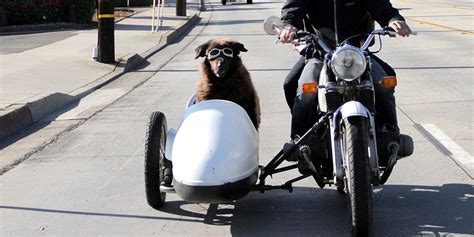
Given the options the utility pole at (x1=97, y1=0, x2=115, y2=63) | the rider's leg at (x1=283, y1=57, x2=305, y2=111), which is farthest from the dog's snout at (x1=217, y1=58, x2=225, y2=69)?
the utility pole at (x1=97, y1=0, x2=115, y2=63)

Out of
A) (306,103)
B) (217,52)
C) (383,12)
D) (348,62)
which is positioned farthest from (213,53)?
(383,12)

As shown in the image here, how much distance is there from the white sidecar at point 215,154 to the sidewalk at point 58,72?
15.2 ft

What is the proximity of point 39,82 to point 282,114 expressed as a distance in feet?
15.9

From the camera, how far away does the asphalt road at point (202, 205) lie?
16.6ft

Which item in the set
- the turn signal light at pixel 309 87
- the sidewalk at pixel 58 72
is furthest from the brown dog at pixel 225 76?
the sidewalk at pixel 58 72

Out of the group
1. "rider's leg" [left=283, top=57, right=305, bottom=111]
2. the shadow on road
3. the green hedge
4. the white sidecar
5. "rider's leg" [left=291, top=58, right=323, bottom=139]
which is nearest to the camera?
the white sidecar

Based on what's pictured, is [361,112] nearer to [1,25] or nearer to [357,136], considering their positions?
[357,136]

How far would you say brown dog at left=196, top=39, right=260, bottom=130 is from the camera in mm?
5148

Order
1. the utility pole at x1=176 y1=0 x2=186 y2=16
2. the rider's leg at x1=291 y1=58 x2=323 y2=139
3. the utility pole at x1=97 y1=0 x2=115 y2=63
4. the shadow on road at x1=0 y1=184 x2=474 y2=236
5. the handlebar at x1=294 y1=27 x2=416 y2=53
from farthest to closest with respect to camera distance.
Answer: the utility pole at x1=176 y1=0 x2=186 y2=16
the utility pole at x1=97 y1=0 x2=115 y2=63
the rider's leg at x1=291 y1=58 x2=323 y2=139
the shadow on road at x1=0 y1=184 x2=474 y2=236
the handlebar at x1=294 y1=27 x2=416 y2=53

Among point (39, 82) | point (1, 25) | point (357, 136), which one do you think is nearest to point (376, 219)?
point (357, 136)

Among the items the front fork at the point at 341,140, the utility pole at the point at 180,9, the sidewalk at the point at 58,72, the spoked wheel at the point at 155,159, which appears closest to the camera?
the front fork at the point at 341,140

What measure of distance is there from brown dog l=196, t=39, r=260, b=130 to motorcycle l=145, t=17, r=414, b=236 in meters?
0.31

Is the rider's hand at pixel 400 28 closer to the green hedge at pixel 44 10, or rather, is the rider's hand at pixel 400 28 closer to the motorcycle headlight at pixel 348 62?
the motorcycle headlight at pixel 348 62

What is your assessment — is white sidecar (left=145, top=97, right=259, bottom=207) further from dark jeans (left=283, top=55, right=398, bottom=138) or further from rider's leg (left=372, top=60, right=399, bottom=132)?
rider's leg (left=372, top=60, right=399, bottom=132)
